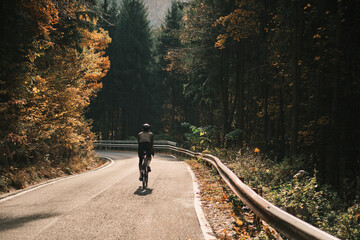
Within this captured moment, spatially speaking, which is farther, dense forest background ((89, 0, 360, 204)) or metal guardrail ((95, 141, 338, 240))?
dense forest background ((89, 0, 360, 204))

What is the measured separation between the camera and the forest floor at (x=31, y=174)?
31.5 ft

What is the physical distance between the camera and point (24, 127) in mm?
10523

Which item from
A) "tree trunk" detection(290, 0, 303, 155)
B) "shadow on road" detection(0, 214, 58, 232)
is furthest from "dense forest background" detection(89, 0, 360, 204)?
"shadow on road" detection(0, 214, 58, 232)

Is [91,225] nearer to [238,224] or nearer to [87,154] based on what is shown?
[238,224]

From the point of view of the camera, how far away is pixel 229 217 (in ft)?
21.4

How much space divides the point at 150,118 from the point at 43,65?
36161 mm

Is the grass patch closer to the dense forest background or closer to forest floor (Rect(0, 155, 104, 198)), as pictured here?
forest floor (Rect(0, 155, 104, 198))

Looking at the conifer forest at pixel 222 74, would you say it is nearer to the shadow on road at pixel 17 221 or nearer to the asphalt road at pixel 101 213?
the asphalt road at pixel 101 213

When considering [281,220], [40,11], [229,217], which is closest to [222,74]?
[40,11]

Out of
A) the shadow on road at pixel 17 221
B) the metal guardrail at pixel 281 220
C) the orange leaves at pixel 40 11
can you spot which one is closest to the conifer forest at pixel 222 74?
the orange leaves at pixel 40 11

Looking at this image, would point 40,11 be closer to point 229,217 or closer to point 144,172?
point 144,172

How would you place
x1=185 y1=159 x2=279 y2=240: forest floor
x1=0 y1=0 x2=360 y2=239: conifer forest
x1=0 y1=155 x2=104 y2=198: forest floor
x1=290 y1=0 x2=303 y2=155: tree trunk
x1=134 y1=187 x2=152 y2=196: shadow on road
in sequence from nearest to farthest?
x1=185 y1=159 x2=279 y2=240: forest floor, x1=134 y1=187 x2=152 y2=196: shadow on road, x1=0 y1=155 x2=104 y2=198: forest floor, x1=0 y1=0 x2=360 y2=239: conifer forest, x1=290 y1=0 x2=303 y2=155: tree trunk

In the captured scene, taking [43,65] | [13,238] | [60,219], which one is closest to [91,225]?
[60,219]

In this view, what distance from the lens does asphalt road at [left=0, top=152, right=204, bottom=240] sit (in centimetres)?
532
